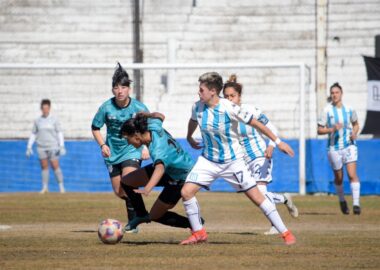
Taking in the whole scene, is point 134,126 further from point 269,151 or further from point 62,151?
point 62,151

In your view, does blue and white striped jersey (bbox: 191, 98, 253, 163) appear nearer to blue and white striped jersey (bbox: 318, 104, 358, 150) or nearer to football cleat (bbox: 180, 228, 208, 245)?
football cleat (bbox: 180, 228, 208, 245)

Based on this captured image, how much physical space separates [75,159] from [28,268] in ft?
55.3

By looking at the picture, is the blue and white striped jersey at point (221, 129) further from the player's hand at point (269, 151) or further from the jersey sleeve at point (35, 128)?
the jersey sleeve at point (35, 128)

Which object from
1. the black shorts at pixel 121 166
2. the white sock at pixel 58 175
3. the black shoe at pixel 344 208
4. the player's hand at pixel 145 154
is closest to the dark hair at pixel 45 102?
the white sock at pixel 58 175

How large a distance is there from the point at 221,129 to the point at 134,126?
99cm

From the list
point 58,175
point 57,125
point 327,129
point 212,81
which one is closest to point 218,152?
point 212,81

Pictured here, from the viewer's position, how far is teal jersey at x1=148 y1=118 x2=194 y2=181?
1173cm

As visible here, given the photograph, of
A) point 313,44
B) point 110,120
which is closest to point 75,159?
point 313,44

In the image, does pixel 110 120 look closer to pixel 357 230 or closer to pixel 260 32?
pixel 357 230

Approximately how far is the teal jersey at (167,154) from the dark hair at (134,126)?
4.0 inches

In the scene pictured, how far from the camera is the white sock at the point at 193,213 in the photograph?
1201 centimetres

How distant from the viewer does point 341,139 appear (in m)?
18.8

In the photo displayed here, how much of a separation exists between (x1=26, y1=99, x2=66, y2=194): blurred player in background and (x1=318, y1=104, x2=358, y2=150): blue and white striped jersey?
8992 millimetres

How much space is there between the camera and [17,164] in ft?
86.3
